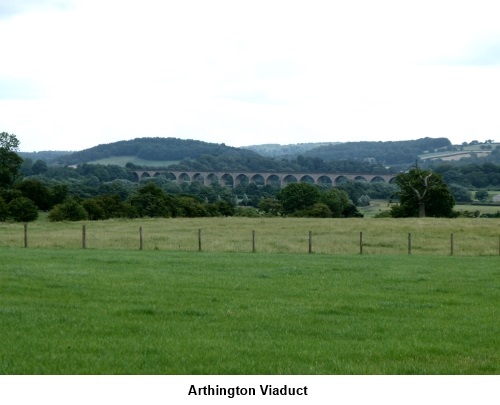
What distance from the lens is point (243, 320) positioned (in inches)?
623

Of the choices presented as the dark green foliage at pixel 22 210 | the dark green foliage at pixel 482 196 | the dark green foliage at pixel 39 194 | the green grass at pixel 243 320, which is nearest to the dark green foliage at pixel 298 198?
the dark green foliage at pixel 39 194

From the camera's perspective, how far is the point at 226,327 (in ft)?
49.1

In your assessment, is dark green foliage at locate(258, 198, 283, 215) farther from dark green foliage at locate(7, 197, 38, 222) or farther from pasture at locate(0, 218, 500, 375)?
pasture at locate(0, 218, 500, 375)

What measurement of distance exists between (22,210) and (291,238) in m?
44.1

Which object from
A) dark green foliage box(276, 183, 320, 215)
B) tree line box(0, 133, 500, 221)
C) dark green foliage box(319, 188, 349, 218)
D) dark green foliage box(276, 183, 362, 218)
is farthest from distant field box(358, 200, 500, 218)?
dark green foliage box(276, 183, 320, 215)

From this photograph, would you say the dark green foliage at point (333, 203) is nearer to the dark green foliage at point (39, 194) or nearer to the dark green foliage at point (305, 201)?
the dark green foliage at point (305, 201)

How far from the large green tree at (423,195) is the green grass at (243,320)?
71.3 m

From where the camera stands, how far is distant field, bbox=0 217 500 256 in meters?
41.9

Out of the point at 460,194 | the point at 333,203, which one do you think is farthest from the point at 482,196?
the point at 333,203

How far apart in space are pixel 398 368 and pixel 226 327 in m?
4.08

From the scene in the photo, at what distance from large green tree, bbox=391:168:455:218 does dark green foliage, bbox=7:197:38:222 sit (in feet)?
141

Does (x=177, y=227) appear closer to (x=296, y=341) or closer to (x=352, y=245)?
(x=352, y=245)

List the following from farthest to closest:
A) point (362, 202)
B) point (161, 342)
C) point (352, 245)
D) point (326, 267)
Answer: point (362, 202)
point (352, 245)
point (326, 267)
point (161, 342)

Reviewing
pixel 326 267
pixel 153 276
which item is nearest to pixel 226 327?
pixel 153 276
